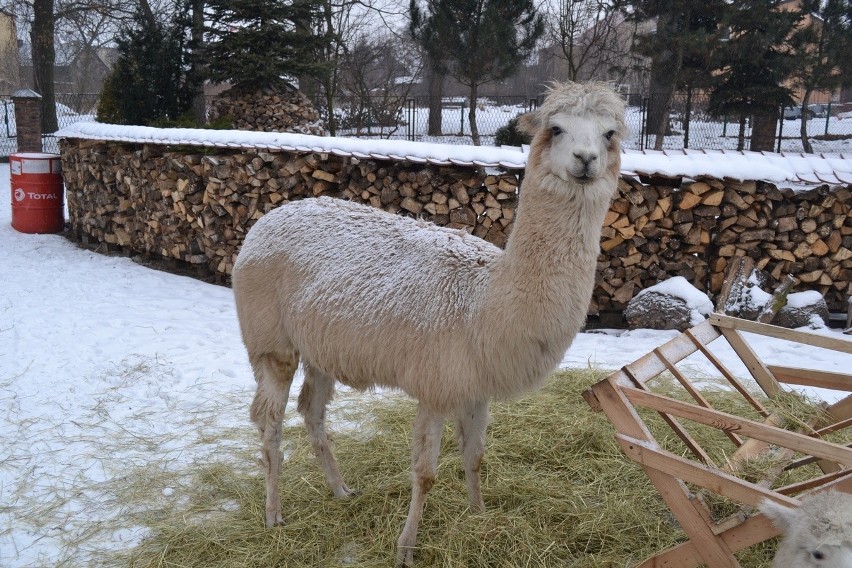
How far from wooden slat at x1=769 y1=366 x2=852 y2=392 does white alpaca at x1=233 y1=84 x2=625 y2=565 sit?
1450 mm

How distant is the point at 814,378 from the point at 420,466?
2021mm

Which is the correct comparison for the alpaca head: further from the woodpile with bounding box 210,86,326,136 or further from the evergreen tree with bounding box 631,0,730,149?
the evergreen tree with bounding box 631,0,730,149

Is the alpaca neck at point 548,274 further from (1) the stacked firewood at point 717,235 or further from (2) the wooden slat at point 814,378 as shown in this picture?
(1) the stacked firewood at point 717,235

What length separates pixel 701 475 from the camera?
8.07ft

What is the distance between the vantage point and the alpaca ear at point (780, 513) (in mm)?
2236

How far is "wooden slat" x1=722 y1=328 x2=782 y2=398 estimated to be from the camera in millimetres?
3736

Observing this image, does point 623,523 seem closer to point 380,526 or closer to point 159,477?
point 380,526

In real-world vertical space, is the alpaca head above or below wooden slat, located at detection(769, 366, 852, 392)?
above

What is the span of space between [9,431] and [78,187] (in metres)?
6.86

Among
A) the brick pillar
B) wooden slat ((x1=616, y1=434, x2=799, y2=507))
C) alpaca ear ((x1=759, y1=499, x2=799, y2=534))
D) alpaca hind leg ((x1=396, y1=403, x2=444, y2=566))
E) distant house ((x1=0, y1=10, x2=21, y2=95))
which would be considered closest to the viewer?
alpaca ear ((x1=759, y1=499, x2=799, y2=534))

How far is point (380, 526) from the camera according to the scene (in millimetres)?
3533

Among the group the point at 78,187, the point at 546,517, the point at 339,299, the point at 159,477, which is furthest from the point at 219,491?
the point at 78,187

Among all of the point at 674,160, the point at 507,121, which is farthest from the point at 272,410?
the point at 507,121

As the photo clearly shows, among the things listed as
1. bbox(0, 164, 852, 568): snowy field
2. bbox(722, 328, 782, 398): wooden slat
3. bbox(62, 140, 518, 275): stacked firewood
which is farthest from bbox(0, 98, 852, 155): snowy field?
bbox(722, 328, 782, 398): wooden slat
